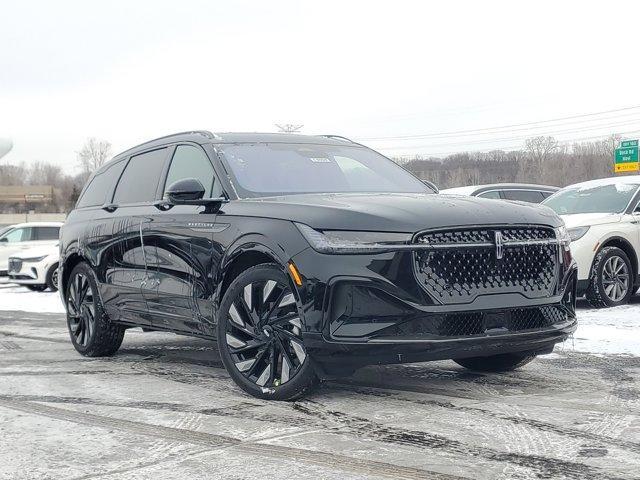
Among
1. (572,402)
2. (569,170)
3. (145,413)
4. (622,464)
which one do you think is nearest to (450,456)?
(622,464)

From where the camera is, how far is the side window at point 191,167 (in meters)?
6.38

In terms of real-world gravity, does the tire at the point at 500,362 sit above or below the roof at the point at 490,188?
below

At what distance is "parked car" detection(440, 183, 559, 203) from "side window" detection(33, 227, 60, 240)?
471 inches

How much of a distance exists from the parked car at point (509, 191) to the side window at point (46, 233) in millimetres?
11957

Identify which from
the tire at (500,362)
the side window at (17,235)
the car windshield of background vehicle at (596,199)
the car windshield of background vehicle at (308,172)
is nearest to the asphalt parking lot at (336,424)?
the tire at (500,362)

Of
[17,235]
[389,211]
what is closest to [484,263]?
[389,211]

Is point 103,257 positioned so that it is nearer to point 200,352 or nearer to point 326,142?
point 200,352

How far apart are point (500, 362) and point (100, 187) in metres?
3.93

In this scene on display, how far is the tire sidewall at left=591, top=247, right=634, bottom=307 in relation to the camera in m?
10.5

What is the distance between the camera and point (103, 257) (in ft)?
24.6

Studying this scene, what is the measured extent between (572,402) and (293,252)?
1797 mm

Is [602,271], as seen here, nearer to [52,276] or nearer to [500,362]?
[500,362]

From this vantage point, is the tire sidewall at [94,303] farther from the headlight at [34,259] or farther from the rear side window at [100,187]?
the headlight at [34,259]

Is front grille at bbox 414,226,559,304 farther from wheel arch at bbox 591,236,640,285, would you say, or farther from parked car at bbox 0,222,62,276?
parked car at bbox 0,222,62,276
